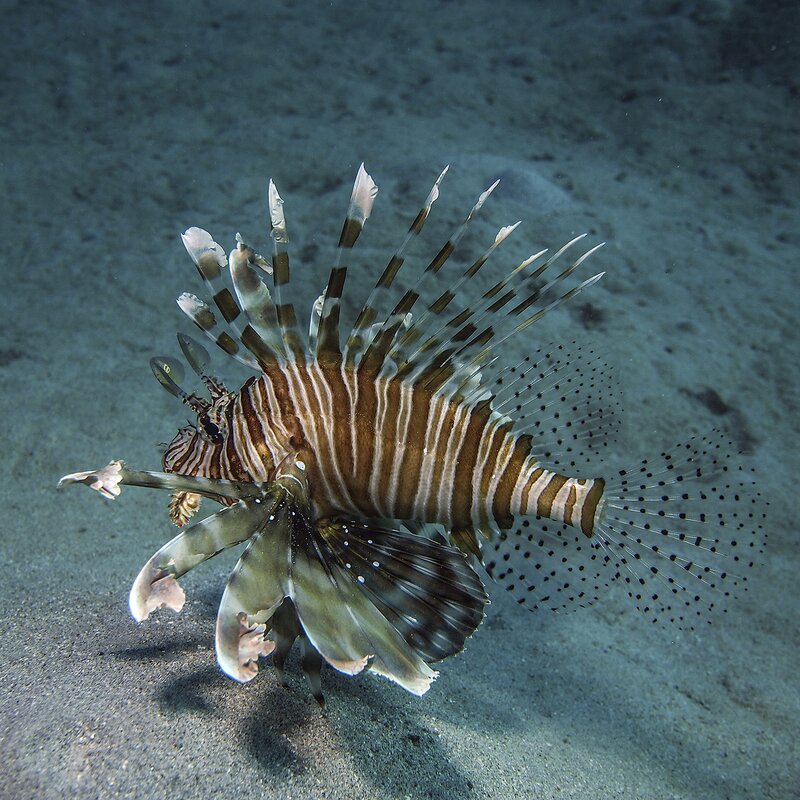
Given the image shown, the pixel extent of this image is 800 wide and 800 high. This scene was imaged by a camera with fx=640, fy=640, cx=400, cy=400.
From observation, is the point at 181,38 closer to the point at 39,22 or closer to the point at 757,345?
the point at 39,22

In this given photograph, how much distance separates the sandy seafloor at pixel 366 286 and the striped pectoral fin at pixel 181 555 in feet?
1.63

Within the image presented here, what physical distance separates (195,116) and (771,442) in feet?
25.7

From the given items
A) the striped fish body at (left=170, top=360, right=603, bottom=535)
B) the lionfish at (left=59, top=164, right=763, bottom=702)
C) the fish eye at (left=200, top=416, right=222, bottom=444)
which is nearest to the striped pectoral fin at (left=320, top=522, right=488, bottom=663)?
the lionfish at (left=59, top=164, right=763, bottom=702)

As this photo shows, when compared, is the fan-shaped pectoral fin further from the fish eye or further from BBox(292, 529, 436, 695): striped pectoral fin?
the fish eye

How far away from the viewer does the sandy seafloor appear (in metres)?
2.30

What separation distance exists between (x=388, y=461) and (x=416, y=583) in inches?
A: 19.1

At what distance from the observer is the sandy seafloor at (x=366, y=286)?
2303mm

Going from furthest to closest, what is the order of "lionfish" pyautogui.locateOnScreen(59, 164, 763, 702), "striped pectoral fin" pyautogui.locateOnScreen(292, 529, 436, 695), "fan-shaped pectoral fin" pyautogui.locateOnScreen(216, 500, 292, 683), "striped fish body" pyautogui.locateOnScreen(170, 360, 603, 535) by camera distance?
"striped fish body" pyautogui.locateOnScreen(170, 360, 603, 535), "lionfish" pyautogui.locateOnScreen(59, 164, 763, 702), "striped pectoral fin" pyautogui.locateOnScreen(292, 529, 436, 695), "fan-shaped pectoral fin" pyautogui.locateOnScreen(216, 500, 292, 683)

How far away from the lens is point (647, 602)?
14.3 feet

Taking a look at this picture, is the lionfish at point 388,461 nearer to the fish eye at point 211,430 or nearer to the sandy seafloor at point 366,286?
the fish eye at point 211,430

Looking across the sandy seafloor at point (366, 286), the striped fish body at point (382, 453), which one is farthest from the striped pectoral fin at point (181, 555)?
the sandy seafloor at point (366, 286)

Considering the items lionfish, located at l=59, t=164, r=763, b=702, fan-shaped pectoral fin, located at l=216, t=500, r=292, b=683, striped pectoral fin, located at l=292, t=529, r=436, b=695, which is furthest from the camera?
lionfish, located at l=59, t=164, r=763, b=702

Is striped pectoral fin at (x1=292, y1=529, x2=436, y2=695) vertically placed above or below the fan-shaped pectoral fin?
below

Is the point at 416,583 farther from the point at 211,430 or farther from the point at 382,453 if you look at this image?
the point at 211,430
